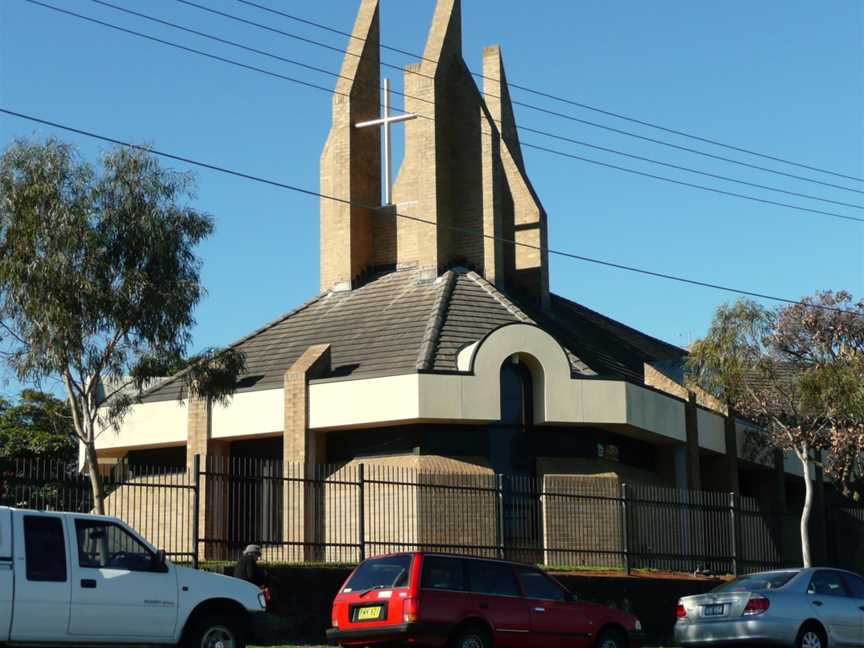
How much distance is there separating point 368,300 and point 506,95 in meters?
13.8

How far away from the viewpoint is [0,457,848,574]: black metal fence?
23.8 meters

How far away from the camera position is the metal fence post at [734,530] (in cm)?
2977

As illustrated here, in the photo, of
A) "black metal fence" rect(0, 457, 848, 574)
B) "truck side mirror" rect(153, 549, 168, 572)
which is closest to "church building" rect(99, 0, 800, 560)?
"black metal fence" rect(0, 457, 848, 574)

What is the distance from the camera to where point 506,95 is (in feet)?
157

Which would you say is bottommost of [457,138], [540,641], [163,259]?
[540,641]

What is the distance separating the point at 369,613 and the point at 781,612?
5.73 m

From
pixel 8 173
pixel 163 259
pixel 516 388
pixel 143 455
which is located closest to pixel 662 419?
pixel 516 388

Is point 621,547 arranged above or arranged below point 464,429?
below

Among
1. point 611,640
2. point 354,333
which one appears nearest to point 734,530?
point 354,333

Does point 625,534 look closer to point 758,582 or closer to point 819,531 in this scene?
point 758,582

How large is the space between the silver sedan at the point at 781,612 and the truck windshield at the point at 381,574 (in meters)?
4.88

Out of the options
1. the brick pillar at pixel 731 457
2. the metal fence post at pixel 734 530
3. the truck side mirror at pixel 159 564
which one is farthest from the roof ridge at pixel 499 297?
the truck side mirror at pixel 159 564

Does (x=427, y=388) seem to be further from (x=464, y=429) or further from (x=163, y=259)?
(x=163, y=259)

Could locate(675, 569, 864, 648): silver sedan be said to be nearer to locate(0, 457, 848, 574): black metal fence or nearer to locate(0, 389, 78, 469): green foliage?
locate(0, 457, 848, 574): black metal fence
